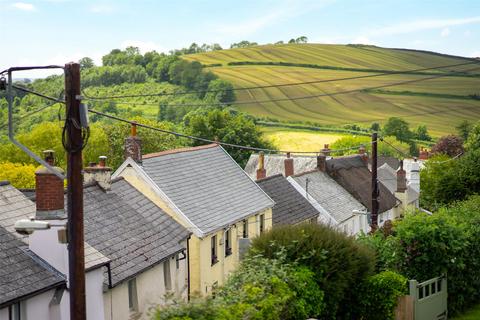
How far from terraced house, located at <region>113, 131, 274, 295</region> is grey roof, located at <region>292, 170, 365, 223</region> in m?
9.07

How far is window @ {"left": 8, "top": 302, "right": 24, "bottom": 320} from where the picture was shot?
17.0 m

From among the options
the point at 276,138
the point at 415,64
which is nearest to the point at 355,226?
the point at 276,138

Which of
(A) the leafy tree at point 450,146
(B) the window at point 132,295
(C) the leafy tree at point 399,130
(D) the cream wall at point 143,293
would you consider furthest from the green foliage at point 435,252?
(C) the leafy tree at point 399,130

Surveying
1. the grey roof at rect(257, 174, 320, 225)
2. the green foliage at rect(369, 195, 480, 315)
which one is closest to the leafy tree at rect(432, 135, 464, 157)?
the grey roof at rect(257, 174, 320, 225)

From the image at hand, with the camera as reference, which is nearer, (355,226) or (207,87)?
(355,226)

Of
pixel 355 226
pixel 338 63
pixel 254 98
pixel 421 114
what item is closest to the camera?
pixel 355 226

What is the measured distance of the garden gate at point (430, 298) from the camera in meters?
23.8

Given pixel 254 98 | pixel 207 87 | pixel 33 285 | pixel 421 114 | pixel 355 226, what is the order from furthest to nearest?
pixel 207 87 → pixel 254 98 → pixel 421 114 → pixel 355 226 → pixel 33 285

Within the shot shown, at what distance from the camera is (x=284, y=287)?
59.2 feet

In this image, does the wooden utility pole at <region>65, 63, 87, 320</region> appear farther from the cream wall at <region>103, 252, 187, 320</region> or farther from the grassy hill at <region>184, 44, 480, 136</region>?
the grassy hill at <region>184, 44, 480, 136</region>

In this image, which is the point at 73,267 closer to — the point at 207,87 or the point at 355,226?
the point at 355,226

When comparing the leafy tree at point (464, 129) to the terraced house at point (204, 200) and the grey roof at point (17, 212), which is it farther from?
the grey roof at point (17, 212)

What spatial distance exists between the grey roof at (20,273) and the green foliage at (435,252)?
12243 mm

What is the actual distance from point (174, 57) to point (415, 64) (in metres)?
63.7
